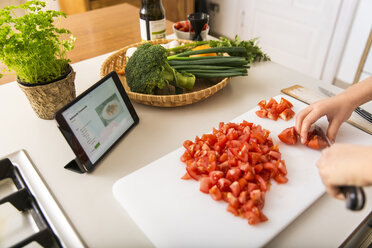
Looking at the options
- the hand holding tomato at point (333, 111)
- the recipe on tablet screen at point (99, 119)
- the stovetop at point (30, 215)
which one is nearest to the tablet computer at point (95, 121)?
the recipe on tablet screen at point (99, 119)

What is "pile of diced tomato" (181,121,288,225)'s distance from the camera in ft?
2.27

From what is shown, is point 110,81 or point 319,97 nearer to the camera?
point 110,81

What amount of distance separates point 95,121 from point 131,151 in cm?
15

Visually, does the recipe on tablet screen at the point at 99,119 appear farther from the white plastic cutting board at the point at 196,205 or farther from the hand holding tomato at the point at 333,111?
the hand holding tomato at the point at 333,111

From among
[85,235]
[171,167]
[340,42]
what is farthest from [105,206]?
[340,42]

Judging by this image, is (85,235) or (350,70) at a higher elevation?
(85,235)

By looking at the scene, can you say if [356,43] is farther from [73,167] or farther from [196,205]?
A: [73,167]

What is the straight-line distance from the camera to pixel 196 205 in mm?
718

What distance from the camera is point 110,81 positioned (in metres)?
0.92

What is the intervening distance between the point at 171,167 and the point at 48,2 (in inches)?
102

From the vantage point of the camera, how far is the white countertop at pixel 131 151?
68 centimetres

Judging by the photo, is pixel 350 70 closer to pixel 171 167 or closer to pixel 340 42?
pixel 340 42

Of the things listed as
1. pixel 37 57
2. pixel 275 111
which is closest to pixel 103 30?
pixel 37 57

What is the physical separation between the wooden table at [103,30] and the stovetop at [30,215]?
2.81 ft
